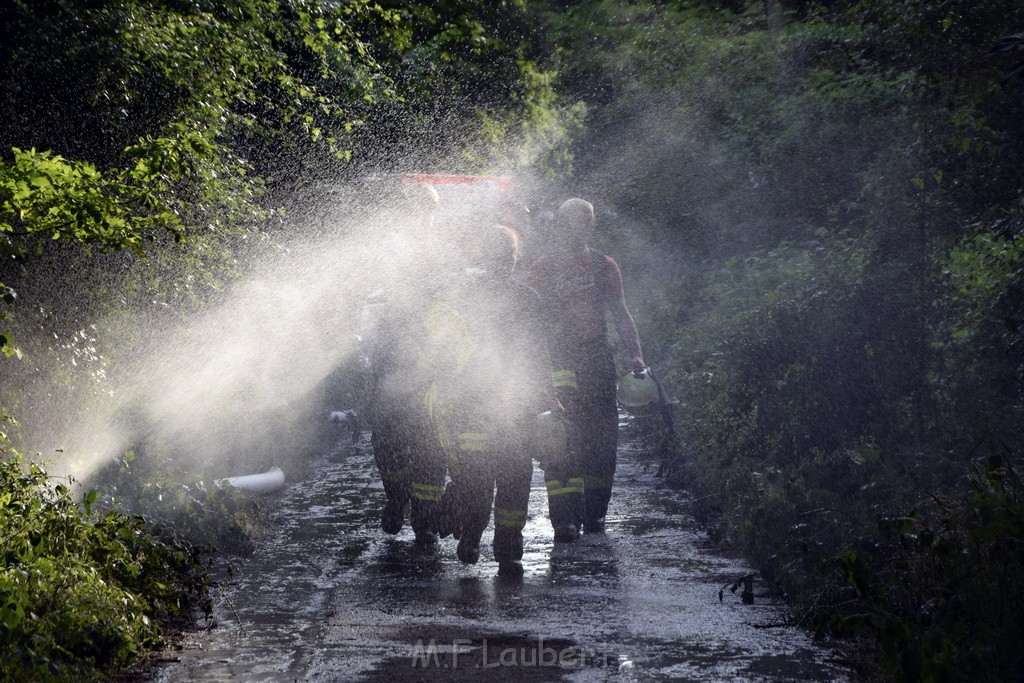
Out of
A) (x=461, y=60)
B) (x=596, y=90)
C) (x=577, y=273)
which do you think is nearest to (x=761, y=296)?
(x=577, y=273)

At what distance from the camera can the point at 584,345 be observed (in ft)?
30.8

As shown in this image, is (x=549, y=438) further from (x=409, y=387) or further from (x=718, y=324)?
(x=718, y=324)

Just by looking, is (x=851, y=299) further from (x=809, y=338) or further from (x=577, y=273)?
(x=577, y=273)

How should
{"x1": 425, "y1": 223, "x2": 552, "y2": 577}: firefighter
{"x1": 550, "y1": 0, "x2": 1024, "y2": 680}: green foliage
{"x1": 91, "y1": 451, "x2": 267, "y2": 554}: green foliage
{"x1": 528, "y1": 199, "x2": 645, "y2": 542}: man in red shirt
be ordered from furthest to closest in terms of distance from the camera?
1. {"x1": 528, "y1": 199, "x2": 645, "y2": 542}: man in red shirt
2. {"x1": 91, "y1": 451, "x2": 267, "y2": 554}: green foliage
3. {"x1": 425, "y1": 223, "x2": 552, "y2": 577}: firefighter
4. {"x1": 550, "y1": 0, "x2": 1024, "y2": 680}: green foliage

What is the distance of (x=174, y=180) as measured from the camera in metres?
8.77

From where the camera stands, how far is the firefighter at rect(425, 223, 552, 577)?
A: 8273 mm

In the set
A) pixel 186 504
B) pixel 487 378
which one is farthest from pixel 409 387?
pixel 186 504

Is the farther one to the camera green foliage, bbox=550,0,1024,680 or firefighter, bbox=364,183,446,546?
firefighter, bbox=364,183,446,546

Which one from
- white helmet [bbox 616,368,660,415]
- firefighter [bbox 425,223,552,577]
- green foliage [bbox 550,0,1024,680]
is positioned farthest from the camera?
white helmet [bbox 616,368,660,415]

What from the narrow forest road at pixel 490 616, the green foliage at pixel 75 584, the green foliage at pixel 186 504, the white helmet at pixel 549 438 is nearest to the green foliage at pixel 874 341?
the narrow forest road at pixel 490 616

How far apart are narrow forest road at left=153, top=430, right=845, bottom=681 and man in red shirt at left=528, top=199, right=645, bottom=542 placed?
46cm

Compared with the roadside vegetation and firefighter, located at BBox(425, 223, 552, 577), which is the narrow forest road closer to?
the roadside vegetation

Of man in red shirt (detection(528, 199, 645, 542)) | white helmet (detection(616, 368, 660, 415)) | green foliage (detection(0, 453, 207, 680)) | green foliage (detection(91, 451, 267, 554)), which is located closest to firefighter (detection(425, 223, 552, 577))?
man in red shirt (detection(528, 199, 645, 542))

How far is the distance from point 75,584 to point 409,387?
123 inches
